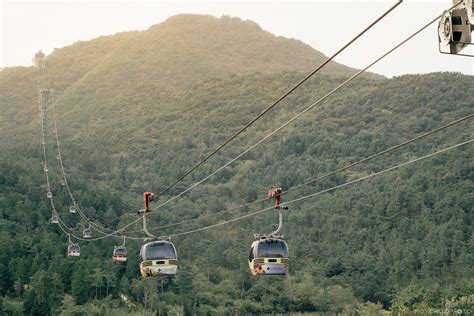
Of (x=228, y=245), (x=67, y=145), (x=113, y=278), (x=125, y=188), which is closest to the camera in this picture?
(x=113, y=278)

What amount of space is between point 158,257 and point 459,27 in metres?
25.0

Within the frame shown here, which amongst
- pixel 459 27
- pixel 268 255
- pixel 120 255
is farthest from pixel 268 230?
pixel 459 27

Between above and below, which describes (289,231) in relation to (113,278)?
above

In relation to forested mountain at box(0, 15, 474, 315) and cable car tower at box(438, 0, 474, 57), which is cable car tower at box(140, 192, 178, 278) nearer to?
cable car tower at box(438, 0, 474, 57)

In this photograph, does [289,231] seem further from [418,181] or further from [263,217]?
[418,181]

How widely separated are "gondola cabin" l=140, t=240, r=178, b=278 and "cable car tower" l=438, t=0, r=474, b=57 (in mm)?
24525

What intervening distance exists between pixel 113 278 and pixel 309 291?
36.2 metres

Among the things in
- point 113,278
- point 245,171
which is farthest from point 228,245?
point 245,171

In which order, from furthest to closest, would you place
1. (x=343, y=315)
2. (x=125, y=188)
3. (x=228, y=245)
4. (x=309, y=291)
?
1. (x=125, y=188)
2. (x=228, y=245)
3. (x=309, y=291)
4. (x=343, y=315)

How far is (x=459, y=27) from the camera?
32.2 feet

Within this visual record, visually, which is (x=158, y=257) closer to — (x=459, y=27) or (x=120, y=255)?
(x=120, y=255)

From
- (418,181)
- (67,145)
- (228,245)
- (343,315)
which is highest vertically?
(67,145)

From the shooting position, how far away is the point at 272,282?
130m

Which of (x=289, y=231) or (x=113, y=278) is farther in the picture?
(x=289, y=231)
